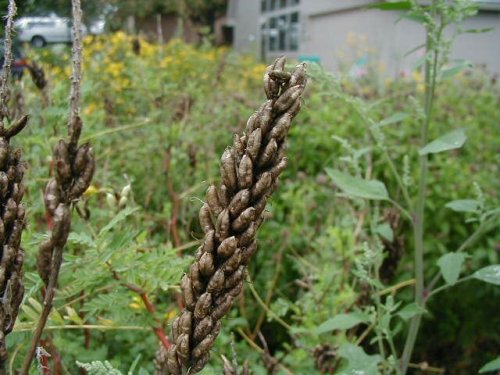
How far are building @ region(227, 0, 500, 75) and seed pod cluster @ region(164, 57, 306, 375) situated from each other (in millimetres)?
9416

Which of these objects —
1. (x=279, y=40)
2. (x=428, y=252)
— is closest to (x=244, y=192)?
(x=428, y=252)

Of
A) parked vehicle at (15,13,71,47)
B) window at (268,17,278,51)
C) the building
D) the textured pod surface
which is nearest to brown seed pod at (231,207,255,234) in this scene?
the textured pod surface

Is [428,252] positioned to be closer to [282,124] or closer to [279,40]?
[282,124]

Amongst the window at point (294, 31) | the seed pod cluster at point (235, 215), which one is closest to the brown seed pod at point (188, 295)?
the seed pod cluster at point (235, 215)

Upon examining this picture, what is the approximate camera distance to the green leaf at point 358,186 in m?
1.56

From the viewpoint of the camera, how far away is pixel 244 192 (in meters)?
0.66

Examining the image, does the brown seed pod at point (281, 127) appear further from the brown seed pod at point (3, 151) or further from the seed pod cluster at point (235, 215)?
the brown seed pod at point (3, 151)

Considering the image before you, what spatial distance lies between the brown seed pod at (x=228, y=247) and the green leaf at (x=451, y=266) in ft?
3.24

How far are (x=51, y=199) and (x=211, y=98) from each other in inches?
145

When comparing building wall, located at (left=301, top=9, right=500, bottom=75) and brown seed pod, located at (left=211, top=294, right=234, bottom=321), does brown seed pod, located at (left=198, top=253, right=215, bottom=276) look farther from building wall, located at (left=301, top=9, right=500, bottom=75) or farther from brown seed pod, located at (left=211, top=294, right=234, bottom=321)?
building wall, located at (left=301, top=9, right=500, bottom=75)

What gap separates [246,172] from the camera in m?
0.67

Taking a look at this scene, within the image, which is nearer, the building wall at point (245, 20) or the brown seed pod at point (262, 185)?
the brown seed pod at point (262, 185)

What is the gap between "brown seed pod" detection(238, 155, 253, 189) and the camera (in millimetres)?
667

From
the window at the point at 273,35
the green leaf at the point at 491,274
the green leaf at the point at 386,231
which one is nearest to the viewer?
the green leaf at the point at 491,274
